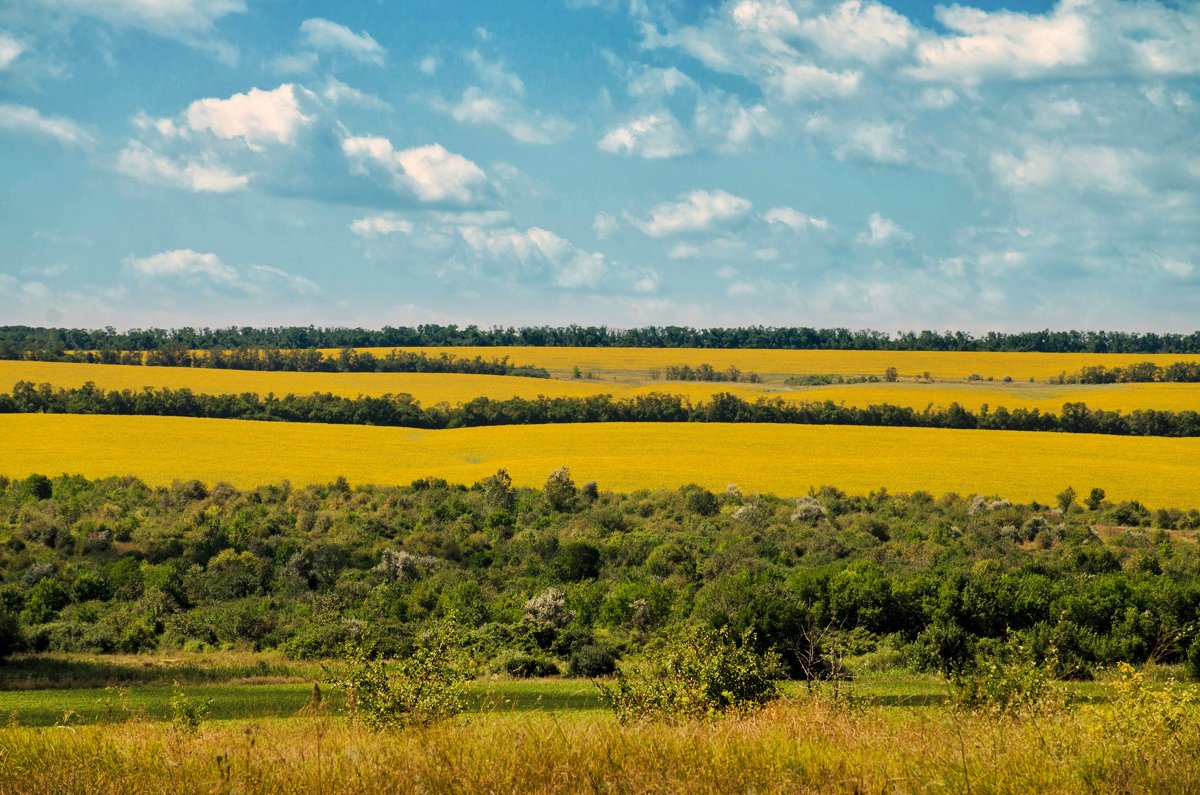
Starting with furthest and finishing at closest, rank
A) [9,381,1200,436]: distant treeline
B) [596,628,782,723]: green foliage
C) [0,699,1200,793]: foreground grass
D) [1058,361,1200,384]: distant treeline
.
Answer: [1058,361,1200,384]: distant treeline, [9,381,1200,436]: distant treeline, [596,628,782,723]: green foliage, [0,699,1200,793]: foreground grass

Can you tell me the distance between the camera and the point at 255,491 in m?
63.2

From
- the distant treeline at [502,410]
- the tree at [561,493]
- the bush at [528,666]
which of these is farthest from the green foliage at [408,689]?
the distant treeline at [502,410]

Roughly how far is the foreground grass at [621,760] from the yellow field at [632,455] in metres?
56.6

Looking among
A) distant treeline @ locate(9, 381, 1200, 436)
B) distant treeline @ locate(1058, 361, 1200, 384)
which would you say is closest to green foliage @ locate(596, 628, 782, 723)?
distant treeline @ locate(9, 381, 1200, 436)

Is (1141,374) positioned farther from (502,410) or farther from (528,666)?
(528,666)

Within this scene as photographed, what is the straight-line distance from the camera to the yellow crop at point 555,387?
9956 centimetres

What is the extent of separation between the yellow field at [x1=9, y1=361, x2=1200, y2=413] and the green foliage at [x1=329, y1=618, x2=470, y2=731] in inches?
3458

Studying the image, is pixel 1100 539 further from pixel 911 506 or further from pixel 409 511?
pixel 409 511

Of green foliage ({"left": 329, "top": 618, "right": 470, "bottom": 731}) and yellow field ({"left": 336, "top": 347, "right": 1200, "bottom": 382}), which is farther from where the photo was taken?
yellow field ({"left": 336, "top": 347, "right": 1200, "bottom": 382})

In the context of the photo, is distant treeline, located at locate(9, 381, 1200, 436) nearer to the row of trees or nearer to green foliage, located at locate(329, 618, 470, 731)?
the row of trees

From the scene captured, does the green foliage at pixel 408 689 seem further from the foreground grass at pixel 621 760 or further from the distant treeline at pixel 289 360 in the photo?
the distant treeline at pixel 289 360

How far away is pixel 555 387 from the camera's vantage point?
380 feet

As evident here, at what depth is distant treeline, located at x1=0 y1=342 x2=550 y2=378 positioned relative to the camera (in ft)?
432

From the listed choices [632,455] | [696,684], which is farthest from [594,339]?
[696,684]
